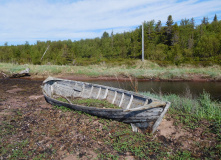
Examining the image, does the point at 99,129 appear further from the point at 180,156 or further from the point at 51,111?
the point at 51,111

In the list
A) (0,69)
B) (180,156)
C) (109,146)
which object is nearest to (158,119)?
(180,156)

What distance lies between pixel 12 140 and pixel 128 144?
3479mm

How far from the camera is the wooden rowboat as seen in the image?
5.14 meters

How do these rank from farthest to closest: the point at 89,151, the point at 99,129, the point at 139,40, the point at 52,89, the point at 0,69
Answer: the point at 139,40 → the point at 0,69 → the point at 52,89 → the point at 99,129 → the point at 89,151

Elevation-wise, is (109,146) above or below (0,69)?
below

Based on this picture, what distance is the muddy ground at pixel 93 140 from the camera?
4445 millimetres

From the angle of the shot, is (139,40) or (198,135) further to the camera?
(139,40)

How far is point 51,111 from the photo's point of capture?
7684mm

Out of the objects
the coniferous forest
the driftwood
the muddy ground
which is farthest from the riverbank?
the muddy ground

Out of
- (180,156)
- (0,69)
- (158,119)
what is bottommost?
(180,156)

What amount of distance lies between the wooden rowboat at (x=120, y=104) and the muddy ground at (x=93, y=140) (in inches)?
12.3

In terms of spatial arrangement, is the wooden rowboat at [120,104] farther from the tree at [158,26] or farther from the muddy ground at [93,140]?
the tree at [158,26]

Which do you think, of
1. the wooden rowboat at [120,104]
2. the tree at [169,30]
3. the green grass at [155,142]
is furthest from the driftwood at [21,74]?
the tree at [169,30]

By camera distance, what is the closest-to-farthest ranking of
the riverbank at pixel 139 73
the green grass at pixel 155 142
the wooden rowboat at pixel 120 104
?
the green grass at pixel 155 142 → the wooden rowboat at pixel 120 104 → the riverbank at pixel 139 73
